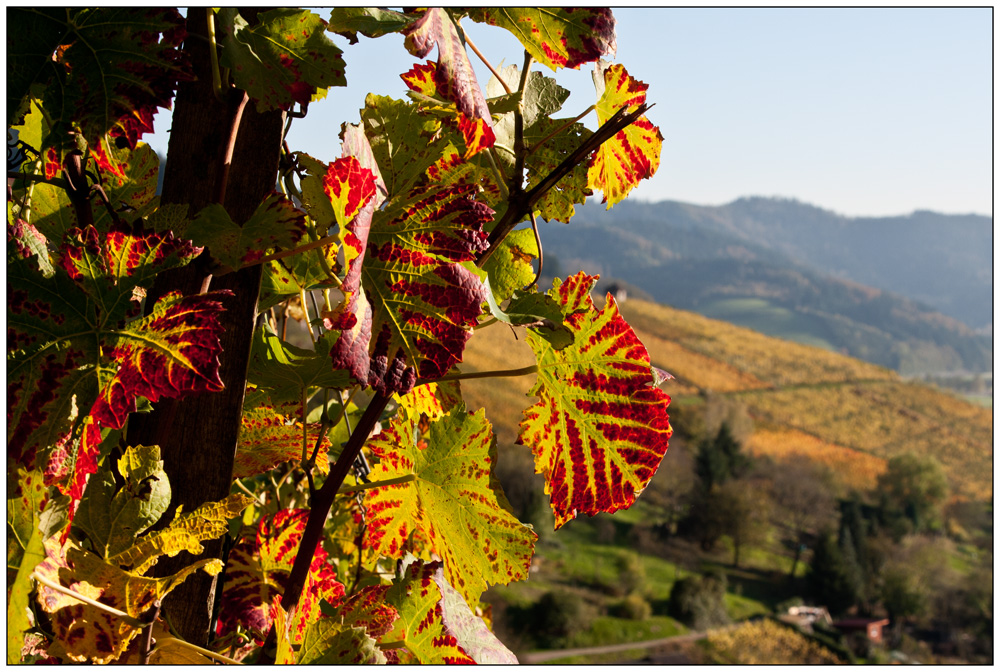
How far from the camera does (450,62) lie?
10.2 inches

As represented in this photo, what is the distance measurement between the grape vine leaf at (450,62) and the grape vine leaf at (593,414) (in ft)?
0.33

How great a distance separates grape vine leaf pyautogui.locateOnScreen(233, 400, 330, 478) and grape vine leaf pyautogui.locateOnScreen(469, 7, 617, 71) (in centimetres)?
21

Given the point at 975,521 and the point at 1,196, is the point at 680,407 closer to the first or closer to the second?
the point at 975,521

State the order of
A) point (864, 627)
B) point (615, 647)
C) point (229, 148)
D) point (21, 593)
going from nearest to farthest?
point (21, 593) → point (229, 148) → point (615, 647) → point (864, 627)

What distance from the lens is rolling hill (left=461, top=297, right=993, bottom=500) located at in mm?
23297

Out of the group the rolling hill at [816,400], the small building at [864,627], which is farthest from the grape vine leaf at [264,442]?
the rolling hill at [816,400]

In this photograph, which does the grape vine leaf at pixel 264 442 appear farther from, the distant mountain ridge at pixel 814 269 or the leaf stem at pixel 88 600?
the distant mountain ridge at pixel 814 269

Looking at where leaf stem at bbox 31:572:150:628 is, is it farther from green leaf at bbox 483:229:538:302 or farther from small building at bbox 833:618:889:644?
small building at bbox 833:618:889:644

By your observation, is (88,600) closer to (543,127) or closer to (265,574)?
(265,574)

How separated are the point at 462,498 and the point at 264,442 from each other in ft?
0.34

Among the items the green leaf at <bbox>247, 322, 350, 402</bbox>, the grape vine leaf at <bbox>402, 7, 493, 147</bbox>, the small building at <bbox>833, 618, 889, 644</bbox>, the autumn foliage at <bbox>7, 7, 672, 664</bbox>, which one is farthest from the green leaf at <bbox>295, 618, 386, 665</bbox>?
the small building at <bbox>833, 618, 889, 644</bbox>

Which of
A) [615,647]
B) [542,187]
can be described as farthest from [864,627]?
[542,187]

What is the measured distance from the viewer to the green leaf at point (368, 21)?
250mm

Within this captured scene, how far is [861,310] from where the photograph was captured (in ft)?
143
